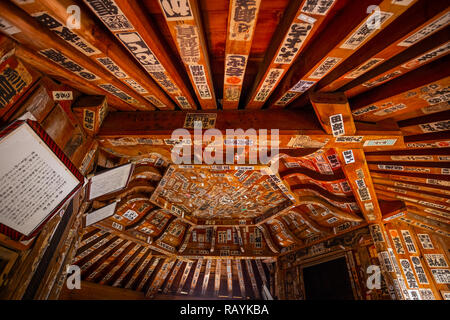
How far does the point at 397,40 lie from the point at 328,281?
685cm

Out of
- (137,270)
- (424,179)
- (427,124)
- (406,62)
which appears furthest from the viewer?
(137,270)

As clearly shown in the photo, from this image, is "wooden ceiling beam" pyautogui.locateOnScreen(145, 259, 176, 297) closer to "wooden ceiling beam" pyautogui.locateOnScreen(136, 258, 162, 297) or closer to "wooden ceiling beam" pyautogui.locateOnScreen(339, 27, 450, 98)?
"wooden ceiling beam" pyautogui.locateOnScreen(136, 258, 162, 297)

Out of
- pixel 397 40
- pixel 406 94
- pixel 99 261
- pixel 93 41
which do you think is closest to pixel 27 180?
pixel 93 41

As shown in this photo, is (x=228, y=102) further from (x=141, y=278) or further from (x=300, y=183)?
(x=141, y=278)

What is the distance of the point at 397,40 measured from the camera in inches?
79.8

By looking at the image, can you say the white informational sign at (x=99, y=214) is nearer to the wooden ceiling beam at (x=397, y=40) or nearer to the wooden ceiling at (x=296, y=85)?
the wooden ceiling at (x=296, y=85)

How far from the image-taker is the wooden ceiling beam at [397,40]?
71.8 inches

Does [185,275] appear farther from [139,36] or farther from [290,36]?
[290,36]

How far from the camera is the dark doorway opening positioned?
620 cm

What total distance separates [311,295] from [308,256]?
125 cm

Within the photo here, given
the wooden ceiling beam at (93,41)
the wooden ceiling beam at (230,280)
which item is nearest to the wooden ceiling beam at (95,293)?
the wooden ceiling beam at (230,280)

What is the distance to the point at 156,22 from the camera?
7.48ft

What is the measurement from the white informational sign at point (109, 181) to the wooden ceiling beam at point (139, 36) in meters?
1.73

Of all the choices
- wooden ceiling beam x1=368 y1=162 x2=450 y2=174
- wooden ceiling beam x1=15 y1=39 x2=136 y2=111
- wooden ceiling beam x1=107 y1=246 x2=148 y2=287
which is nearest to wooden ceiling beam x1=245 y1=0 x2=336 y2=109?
wooden ceiling beam x1=15 y1=39 x2=136 y2=111
